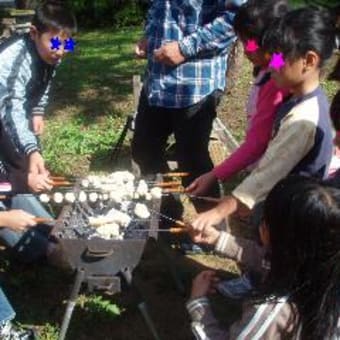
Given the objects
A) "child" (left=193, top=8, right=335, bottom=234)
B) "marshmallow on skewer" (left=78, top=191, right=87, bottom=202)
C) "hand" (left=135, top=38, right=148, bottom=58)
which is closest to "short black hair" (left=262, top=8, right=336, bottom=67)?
"child" (left=193, top=8, right=335, bottom=234)

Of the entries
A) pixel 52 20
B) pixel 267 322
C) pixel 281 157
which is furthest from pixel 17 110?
pixel 267 322

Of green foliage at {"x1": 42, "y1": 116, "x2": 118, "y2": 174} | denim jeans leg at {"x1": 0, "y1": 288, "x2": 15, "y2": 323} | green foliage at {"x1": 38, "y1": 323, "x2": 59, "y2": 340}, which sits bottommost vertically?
green foliage at {"x1": 38, "y1": 323, "x2": 59, "y2": 340}

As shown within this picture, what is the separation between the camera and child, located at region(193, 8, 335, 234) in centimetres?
277

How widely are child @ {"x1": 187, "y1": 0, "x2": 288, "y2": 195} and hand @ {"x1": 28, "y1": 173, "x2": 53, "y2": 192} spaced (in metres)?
0.76

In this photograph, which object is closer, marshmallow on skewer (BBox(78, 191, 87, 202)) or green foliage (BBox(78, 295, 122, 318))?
marshmallow on skewer (BBox(78, 191, 87, 202))

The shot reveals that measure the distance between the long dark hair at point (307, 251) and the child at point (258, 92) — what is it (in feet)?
3.20

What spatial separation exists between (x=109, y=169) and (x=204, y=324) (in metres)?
3.29

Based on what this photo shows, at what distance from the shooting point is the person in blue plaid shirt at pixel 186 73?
3748 mm

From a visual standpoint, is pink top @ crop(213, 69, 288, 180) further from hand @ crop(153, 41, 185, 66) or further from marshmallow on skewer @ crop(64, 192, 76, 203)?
marshmallow on skewer @ crop(64, 192, 76, 203)

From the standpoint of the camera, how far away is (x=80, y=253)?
112 inches

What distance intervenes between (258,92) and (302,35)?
699mm

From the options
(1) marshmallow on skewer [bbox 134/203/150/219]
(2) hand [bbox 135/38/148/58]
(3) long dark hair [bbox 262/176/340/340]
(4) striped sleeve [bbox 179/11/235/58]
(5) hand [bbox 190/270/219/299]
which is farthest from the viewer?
(2) hand [bbox 135/38/148/58]

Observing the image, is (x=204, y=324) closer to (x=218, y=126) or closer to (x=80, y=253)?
(x=80, y=253)

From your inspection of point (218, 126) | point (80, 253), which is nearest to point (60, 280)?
point (80, 253)
